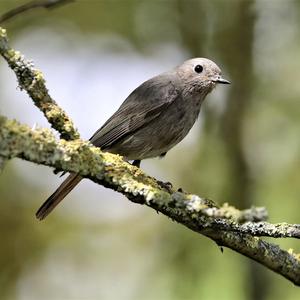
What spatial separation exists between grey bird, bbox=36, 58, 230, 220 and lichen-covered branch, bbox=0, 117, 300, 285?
1705mm

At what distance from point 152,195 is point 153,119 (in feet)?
8.29

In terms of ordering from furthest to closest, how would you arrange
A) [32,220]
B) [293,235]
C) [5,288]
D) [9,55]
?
[32,220], [5,288], [293,235], [9,55]

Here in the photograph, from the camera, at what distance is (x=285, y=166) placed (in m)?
6.24

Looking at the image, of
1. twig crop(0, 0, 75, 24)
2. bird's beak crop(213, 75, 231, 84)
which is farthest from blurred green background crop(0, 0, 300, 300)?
twig crop(0, 0, 75, 24)

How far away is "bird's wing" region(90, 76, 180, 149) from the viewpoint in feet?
15.8

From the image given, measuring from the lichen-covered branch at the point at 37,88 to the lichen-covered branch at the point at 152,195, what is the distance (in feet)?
0.80

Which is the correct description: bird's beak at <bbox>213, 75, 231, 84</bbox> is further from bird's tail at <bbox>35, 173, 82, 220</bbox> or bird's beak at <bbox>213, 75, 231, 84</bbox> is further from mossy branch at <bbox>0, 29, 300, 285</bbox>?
mossy branch at <bbox>0, 29, 300, 285</bbox>

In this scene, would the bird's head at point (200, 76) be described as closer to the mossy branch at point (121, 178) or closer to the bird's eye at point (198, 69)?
the bird's eye at point (198, 69)

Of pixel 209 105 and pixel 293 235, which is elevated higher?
pixel 209 105

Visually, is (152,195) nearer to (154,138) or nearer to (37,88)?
(37,88)

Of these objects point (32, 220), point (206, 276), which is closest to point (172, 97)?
point (206, 276)

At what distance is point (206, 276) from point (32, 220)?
2.09 m

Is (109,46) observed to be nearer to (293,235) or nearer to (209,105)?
(209,105)

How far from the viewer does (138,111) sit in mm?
5023
